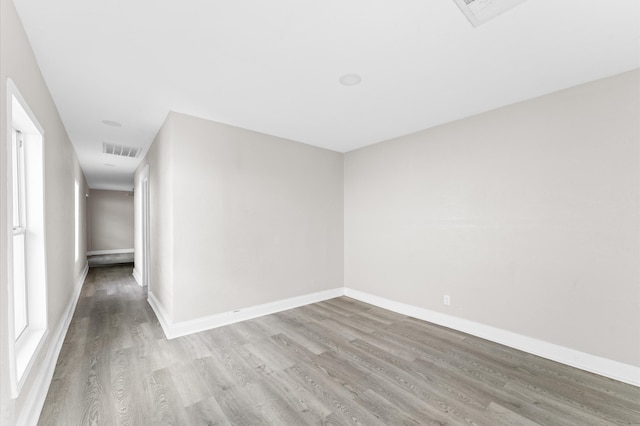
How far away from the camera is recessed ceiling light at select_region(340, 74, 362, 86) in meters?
2.34

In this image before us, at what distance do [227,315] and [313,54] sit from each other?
309cm

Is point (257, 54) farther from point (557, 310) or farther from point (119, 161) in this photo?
point (119, 161)

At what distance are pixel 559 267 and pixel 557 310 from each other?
1.35ft

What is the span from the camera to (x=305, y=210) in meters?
4.32

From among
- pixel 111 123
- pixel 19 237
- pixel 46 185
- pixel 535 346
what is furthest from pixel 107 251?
pixel 535 346

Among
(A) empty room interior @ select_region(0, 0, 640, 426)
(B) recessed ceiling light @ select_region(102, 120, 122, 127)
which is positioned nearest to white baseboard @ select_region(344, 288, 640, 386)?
(A) empty room interior @ select_region(0, 0, 640, 426)

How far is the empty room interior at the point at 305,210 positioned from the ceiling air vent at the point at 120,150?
1.51ft

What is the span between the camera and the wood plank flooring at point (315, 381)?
1.82m

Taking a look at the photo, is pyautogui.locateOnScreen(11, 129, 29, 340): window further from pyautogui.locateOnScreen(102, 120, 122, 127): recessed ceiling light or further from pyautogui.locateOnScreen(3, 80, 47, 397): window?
pyautogui.locateOnScreen(102, 120, 122, 127): recessed ceiling light

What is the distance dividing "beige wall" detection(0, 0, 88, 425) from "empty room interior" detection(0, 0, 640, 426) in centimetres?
3

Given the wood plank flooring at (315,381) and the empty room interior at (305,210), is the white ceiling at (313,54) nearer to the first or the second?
the empty room interior at (305,210)

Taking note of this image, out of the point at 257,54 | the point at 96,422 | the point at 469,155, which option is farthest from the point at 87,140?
the point at 469,155

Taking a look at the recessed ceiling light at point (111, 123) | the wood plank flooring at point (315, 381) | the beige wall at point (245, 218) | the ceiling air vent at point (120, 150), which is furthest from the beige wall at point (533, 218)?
the ceiling air vent at point (120, 150)

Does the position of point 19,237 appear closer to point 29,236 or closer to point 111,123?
point 29,236
